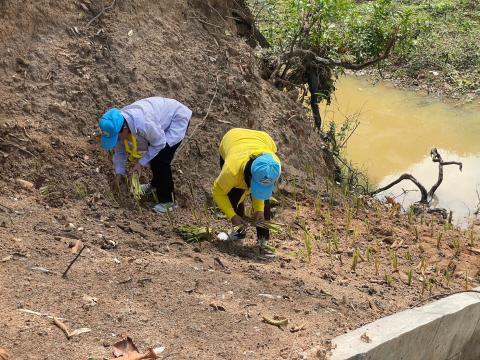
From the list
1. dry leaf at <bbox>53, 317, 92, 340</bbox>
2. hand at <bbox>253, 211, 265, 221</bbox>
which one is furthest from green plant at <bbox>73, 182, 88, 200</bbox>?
dry leaf at <bbox>53, 317, 92, 340</bbox>

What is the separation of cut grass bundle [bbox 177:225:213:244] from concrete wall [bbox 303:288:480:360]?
1.66m

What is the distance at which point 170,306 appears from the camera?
3.70 metres

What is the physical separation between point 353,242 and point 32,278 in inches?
123

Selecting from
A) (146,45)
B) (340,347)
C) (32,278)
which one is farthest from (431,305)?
(146,45)

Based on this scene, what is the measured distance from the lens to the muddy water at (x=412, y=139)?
9.92 meters

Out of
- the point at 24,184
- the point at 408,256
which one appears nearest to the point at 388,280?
the point at 408,256

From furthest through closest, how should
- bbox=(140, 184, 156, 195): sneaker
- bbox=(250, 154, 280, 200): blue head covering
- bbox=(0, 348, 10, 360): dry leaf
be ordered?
bbox=(140, 184, 156, 195): sneaker, bbox=(250, 154, 280, 200): blue head covering, bbox=(0, 348, 10, 360): dry leaf

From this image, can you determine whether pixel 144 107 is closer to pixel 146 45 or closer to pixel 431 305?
pixel 146 45

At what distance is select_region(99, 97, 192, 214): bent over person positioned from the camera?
5.01 meters

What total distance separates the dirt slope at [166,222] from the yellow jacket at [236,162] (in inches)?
14.4

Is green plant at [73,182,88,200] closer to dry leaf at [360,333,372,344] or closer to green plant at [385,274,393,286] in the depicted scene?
green plant at [385,274,393,286]

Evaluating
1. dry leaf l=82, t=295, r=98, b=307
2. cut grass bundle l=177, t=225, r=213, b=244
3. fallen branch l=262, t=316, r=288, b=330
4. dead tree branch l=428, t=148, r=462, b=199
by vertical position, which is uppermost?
dead tree branch l=428, t=148, r=462, b=199

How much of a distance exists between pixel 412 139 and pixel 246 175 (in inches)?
294

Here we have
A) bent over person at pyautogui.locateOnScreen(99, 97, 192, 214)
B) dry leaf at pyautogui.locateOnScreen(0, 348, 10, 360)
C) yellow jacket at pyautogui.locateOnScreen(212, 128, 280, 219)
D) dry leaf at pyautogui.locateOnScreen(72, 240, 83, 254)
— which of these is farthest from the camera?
bent over person at pyautogui.locateOnScreen(99, 97, 192, 214)
